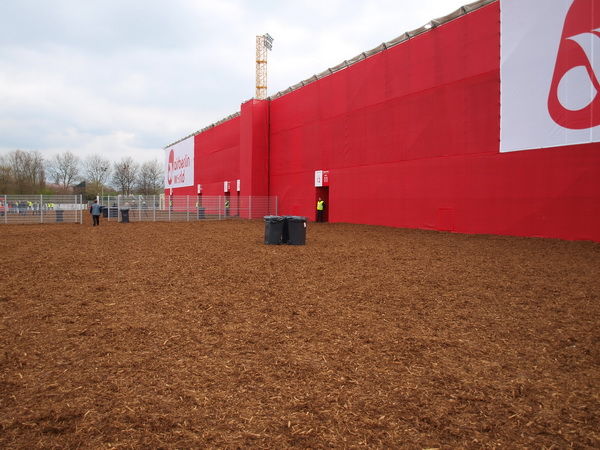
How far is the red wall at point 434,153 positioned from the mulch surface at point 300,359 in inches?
243

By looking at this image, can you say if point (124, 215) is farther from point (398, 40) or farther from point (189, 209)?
point (398, 40)

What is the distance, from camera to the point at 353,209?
75.4ft

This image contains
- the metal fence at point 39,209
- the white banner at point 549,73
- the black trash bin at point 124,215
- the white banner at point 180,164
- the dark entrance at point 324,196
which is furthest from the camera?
the white banner at point 180,164

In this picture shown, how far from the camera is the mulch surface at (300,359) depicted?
2.91 meters

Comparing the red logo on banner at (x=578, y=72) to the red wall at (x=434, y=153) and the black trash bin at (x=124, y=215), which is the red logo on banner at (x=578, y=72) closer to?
the red wall at (x=434, y=153)

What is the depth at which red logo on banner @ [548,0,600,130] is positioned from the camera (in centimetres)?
1239

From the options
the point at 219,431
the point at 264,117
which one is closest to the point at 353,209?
the point at 264,117

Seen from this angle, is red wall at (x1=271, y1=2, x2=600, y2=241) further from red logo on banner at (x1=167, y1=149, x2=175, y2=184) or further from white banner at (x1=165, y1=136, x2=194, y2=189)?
red logo on banner at (x1=167, y1=149, x2=175, y2=184)

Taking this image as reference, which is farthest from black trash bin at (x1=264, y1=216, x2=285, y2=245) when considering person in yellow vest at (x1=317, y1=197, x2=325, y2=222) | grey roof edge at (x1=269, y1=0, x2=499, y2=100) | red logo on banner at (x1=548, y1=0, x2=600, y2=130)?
grey roof edge at (x1=269, y1=0, x2=499, y2=100)

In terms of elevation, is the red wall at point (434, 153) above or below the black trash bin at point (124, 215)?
above

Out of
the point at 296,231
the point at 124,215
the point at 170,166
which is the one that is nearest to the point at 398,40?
the point at 296,231

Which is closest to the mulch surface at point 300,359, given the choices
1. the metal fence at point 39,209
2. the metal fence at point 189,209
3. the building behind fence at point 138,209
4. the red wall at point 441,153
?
the red wall at point 441,153

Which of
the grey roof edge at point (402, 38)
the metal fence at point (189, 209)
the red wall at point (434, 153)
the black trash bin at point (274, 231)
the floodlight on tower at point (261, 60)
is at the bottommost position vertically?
the black trash bin at point (274, 231)

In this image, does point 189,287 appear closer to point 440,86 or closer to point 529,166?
point 529,166
